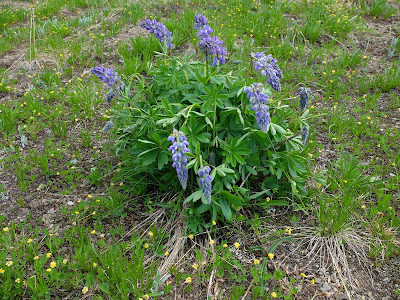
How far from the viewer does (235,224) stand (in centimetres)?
267

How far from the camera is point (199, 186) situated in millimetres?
2480

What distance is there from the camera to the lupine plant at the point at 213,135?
243 centimetres

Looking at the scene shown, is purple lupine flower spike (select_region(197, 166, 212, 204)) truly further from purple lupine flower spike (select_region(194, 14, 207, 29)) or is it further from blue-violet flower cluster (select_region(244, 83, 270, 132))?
purple lupine flower spike (select_region(194, 14, 207, 29))

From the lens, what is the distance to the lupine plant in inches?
95.5

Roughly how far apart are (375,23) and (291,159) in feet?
14.6

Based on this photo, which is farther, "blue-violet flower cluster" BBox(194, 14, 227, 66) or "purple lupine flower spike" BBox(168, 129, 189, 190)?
"blue-violet flower cluster" BBox(194, 14, 227, 66)

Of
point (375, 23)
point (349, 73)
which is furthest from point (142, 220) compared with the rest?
point (375, 23)

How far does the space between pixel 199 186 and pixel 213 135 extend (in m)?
0.39

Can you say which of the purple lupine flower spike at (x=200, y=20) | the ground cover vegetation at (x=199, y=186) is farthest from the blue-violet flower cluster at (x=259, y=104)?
the purple lupine flower spike at (x=200, y=20)

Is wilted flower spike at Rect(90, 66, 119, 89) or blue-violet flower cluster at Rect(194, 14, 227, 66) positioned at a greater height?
blue-violet flower cluster at Rect(194, 14, 227, 66)

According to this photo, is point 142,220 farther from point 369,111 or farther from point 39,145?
point 369,111

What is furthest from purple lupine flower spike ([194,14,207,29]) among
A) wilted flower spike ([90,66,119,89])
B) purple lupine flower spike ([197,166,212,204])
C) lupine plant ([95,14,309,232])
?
purple lupine flower spike ([197,166,212,204])

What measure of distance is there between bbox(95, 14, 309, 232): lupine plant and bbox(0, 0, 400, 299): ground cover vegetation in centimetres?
1

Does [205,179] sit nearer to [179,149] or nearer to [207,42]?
[179,149]
